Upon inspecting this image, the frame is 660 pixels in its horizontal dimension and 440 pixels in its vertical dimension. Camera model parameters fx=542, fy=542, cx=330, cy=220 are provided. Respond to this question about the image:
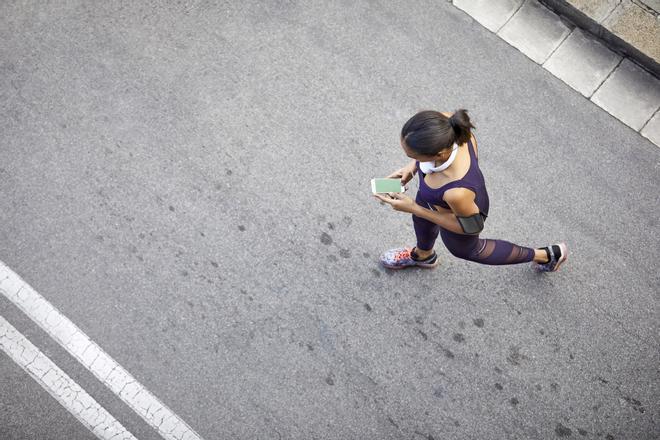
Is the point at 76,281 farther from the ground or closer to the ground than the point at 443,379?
closer to the ground

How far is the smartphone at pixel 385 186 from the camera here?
3498 millimetres

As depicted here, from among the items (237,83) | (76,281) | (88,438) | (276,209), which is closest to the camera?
(88,438)

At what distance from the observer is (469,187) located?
298cm

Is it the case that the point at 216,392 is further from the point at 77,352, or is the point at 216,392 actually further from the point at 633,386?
the point at 633,386

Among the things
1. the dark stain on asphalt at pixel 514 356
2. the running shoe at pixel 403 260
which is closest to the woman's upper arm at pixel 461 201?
the running shoe at pixel 403 260

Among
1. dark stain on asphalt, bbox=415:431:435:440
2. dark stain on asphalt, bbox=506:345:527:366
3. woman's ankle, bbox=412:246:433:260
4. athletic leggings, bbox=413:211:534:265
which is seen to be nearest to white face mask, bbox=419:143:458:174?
athletic leggings, bbox=413:211:534:265

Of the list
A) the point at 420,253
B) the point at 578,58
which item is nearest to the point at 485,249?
the point at 420,253

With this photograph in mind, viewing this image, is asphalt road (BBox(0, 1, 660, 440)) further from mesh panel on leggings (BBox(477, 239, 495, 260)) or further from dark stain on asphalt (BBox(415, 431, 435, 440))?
mesh panel on leggings (BBox(477, 239, 495, 260))

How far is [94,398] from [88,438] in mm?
266

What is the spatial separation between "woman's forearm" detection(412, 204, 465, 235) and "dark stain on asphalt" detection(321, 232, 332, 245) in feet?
3.88

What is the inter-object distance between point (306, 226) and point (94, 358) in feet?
6.09

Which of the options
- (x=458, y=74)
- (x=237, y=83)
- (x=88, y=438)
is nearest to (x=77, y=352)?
(x=88, y=438)

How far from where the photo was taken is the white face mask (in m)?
2.95

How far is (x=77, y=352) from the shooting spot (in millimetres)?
3967
